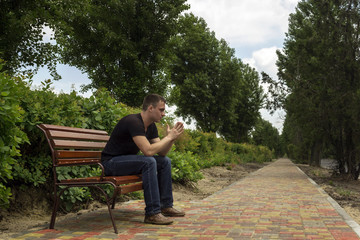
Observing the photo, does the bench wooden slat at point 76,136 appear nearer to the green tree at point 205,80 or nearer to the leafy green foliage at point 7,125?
the leafy green foliage at point 7,125

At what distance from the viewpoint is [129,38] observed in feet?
82.9

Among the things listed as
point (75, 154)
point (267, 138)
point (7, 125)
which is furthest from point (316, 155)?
point (267, 138)

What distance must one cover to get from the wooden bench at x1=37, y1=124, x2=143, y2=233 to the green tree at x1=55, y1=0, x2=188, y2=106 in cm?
1894

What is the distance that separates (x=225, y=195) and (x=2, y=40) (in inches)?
647

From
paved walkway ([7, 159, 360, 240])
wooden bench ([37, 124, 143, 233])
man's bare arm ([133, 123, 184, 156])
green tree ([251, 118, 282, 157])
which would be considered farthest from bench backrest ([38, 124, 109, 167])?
green tree ([251, 118, 282, 157])

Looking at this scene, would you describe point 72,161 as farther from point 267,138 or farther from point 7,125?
point 267,138

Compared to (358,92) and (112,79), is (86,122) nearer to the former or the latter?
(358,92)

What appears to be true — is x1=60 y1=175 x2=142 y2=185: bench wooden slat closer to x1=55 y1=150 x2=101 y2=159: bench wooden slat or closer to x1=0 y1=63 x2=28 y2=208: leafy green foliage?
x1=55 y1=150 x2=101 y2=159: bench wooden slat

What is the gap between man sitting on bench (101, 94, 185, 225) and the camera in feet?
14.8

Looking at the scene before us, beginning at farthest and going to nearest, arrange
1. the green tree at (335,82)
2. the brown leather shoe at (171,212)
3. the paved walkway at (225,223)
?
the green tree at (335,82) → the brown leather shoe at (171,212) → the paved walkway at (225,223)

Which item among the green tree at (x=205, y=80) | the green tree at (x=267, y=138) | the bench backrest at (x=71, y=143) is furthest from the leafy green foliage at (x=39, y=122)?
the green tree at (x=267, y=138)

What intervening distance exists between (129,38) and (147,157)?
71.8 feet

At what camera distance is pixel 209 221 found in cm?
484

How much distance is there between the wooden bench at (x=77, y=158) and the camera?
4.20m
